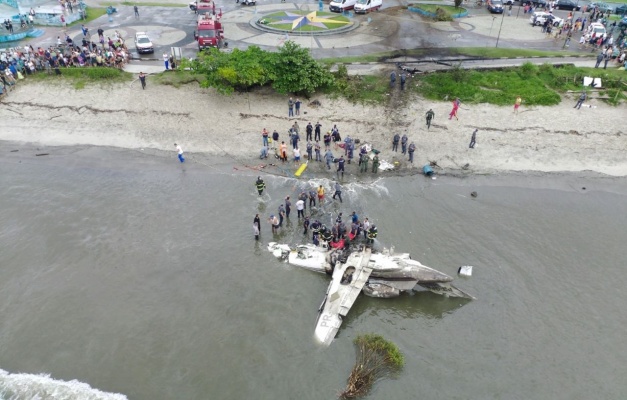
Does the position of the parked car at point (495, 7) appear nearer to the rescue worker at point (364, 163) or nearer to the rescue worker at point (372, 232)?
the rescue worker at point (364, 163)

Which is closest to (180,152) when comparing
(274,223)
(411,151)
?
(274,223)

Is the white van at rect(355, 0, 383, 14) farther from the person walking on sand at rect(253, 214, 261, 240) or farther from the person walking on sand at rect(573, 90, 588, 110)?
the person walking on sand at rect(253, 214, 261, 240)

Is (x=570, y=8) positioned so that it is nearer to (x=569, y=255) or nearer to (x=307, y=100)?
(x=307, y=100)

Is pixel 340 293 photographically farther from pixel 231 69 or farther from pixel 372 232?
pixel 231 69

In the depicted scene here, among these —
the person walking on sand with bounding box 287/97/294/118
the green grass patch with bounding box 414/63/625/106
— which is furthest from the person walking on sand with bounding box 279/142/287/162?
the green grass patch with bounding box 414/63/625/106

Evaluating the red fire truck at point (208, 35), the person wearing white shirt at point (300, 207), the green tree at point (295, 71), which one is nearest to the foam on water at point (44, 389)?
the person wearing white shirt at point (300, 207)

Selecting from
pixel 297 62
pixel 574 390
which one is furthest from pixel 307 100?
pixel 574 390
